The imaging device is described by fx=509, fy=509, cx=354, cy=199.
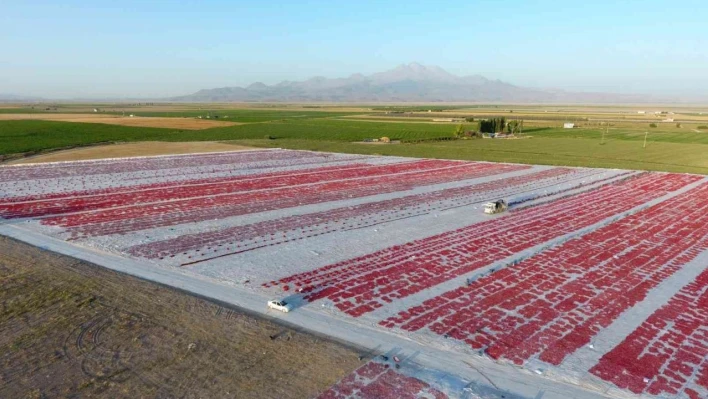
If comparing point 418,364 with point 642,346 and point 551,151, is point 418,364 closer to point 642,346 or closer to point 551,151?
point 642,346

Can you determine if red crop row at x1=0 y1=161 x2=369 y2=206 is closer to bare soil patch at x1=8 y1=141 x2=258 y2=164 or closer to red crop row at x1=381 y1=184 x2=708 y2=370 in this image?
bare soil patch at x1=8 y1=141 x2=258 y2=164

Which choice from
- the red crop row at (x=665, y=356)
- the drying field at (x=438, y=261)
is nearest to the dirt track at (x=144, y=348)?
the drying field at (x=438, y=261)

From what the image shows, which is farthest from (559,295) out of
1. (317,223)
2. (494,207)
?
(317,223)

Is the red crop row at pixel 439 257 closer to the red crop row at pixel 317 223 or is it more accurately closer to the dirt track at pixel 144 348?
the dirt track at pixel 144 348

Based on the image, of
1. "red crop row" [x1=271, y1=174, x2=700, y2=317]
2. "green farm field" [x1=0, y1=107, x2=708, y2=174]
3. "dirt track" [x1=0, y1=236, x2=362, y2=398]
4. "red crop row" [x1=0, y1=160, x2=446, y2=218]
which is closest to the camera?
"dirt track" [x1=0, y1=236, x2=362, y2=398]

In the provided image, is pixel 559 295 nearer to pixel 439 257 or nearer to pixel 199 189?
pixel 439 257

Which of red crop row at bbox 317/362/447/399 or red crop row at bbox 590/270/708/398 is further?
red crop row at bbox 590/270/708/398

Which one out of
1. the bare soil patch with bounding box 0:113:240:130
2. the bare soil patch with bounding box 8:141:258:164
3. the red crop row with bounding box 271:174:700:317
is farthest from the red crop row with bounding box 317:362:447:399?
the bare soil patch with bounding box 0:113:240:130
